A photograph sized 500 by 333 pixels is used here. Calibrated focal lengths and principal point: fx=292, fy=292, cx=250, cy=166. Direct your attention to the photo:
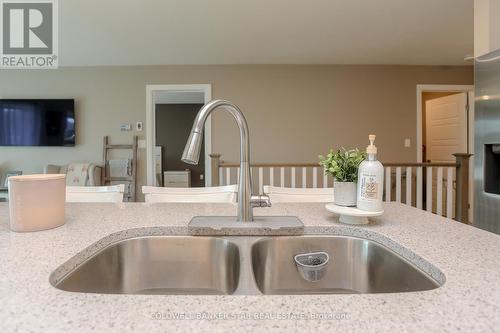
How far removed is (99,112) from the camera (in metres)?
4.22

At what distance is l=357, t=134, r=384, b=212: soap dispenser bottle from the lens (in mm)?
862

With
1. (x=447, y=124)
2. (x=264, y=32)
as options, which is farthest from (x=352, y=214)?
(x=447, y=124)

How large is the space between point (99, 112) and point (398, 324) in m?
4.62

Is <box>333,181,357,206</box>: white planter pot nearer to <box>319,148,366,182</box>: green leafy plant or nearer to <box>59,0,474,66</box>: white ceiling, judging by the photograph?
<box>319,148,366,182</box>: green leafy plant

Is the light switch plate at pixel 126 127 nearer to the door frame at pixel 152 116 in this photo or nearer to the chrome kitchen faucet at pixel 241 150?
the door frame at pixel 152 116

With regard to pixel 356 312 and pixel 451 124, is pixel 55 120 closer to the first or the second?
pixel 356 312

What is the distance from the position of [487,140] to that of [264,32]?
87.9 inches

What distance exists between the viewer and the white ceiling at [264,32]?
Answer: 8.41 ft

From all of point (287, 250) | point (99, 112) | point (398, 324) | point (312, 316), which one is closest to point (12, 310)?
point (312, 316)

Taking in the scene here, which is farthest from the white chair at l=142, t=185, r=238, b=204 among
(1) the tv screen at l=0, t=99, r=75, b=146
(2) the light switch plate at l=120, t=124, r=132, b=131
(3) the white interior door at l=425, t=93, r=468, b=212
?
(1) the tv screen at l=0, t=99, r=75, b=146

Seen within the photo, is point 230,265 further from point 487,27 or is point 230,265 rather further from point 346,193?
point 487,27

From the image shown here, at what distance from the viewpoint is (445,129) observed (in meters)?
4.21

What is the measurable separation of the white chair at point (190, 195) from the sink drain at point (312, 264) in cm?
73

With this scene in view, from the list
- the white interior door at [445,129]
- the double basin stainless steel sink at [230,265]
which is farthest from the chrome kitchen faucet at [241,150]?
the white interior door at [445,129]
